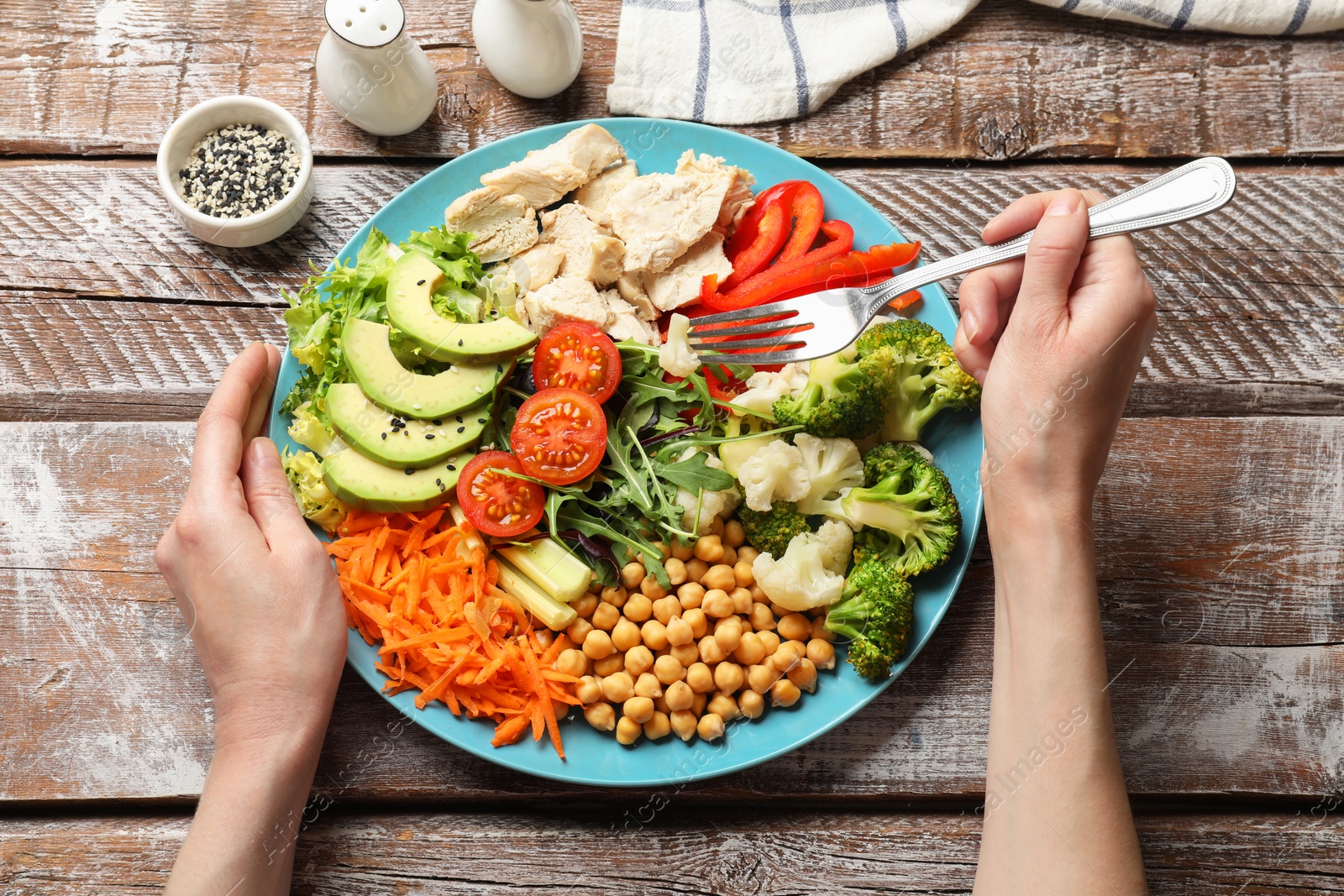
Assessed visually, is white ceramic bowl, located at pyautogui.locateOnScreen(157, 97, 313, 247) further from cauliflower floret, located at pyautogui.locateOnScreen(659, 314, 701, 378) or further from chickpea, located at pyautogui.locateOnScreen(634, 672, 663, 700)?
chickpea, located at pyautogui.locateOnScreen(634, 672, 663, 700)

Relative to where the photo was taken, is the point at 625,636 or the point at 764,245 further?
the point at 764,245

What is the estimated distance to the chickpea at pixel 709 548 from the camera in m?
2.90

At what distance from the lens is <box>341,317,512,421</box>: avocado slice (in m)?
2.72

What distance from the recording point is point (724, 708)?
2811mm

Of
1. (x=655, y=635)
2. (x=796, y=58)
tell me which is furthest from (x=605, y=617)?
(x=796, y=58)

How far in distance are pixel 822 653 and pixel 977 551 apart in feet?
2.38

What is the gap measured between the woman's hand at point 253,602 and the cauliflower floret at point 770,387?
1430mm

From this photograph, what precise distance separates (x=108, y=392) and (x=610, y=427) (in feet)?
6.36

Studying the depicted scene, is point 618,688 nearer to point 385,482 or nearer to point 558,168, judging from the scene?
point 385,482

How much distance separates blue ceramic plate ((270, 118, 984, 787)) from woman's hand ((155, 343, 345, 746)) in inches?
7.7

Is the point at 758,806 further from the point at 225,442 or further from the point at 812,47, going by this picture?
the point at 812,47

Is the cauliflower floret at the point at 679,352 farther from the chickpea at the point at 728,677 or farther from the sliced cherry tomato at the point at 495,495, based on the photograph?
the chickpea at the point at 728,677

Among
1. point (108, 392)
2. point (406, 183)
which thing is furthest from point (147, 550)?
point (406, 183)

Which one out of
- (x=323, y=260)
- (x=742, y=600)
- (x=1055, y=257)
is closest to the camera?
(x=1055, y=257)
